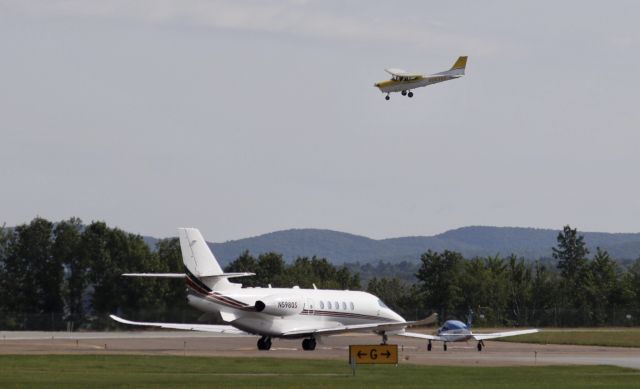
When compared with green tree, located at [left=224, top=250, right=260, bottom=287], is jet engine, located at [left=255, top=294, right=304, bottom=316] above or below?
below

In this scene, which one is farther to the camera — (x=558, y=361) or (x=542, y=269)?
(x=542, y=269)

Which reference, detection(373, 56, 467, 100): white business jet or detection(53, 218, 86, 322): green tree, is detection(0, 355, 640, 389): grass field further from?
detection(53, 218, 86, 322): green tree

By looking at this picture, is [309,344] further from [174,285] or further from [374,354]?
[174,285]

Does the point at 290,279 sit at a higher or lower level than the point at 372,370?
higher

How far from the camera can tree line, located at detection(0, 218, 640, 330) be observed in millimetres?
111938

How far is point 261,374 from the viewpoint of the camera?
49.6m

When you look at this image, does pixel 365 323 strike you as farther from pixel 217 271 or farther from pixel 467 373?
pixel 467 373

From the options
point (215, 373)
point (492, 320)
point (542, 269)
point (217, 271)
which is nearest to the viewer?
point (215, 373)

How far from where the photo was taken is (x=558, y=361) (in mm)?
61094

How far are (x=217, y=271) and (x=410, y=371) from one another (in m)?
17.7

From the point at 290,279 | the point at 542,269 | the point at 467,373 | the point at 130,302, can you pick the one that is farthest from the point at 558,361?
the point at 542,269

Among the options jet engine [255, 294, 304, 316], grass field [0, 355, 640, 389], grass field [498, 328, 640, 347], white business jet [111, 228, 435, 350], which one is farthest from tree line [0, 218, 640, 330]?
grass field [0, 355, 640, 389]

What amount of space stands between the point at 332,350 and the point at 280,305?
3.95 m

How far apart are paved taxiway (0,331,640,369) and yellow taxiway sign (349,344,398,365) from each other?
12470 millimetres
